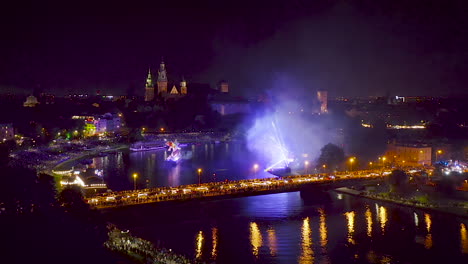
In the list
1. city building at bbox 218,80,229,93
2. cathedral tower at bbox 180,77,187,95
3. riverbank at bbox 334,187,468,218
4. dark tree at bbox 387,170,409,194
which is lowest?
riverbank at bbox 334,187,468,218

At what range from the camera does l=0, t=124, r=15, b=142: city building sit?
55.2 feet

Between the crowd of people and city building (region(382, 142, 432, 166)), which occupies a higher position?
city building (region(382, 142, 432, 166))

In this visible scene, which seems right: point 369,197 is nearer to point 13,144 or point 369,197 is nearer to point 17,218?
point 17,218

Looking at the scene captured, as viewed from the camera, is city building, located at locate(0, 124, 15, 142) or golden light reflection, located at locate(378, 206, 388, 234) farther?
city building, located at locate(0, 124, 15, 142)

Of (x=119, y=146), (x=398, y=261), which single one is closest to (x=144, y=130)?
(x=119, y=146)

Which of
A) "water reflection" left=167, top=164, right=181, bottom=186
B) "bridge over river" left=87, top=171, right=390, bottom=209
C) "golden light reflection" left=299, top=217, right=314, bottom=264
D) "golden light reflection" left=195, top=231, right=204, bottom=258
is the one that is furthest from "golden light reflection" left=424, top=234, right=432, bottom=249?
"water reflection" left=167, top=164, right=181, bottom=186

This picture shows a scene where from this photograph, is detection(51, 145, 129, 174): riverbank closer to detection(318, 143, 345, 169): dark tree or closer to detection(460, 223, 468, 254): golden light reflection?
detection(318, 143, 345, 169): dark tree

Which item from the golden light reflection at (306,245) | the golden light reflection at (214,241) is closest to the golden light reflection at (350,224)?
the golden light reflection at (306,245)

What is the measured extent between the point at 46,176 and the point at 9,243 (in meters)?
5.91

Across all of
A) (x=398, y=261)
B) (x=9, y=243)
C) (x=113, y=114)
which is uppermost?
(x=113, y=114)

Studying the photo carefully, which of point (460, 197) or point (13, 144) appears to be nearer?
point (460, 197)

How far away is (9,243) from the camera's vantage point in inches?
231

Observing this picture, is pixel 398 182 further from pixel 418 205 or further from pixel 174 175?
pixel 174 175

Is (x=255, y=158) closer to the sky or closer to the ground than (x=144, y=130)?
closer to the ground
